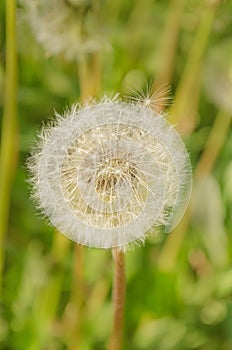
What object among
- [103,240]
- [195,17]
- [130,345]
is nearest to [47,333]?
[130,345]

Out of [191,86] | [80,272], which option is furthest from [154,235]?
[191,86]

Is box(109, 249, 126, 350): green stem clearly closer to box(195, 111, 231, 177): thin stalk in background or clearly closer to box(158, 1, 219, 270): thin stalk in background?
box(158, 1, 219, 270): thin stalk in background

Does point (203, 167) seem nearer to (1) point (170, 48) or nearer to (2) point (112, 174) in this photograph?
(1) point (170, 48)

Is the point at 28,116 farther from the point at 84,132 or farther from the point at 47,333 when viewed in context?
the point at 84,132

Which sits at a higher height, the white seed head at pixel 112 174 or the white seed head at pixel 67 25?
the white seed head at pixel 67 25


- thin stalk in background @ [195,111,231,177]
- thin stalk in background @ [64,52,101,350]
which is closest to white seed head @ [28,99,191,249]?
thin stalk in background @ [64,52,101,350]

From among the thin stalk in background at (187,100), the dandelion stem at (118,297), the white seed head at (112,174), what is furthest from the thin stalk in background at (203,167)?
the white seed head at (112,174)

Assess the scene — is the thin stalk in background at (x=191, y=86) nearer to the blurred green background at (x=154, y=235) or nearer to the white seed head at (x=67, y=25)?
the blurred green background at (x=154, y=235)
